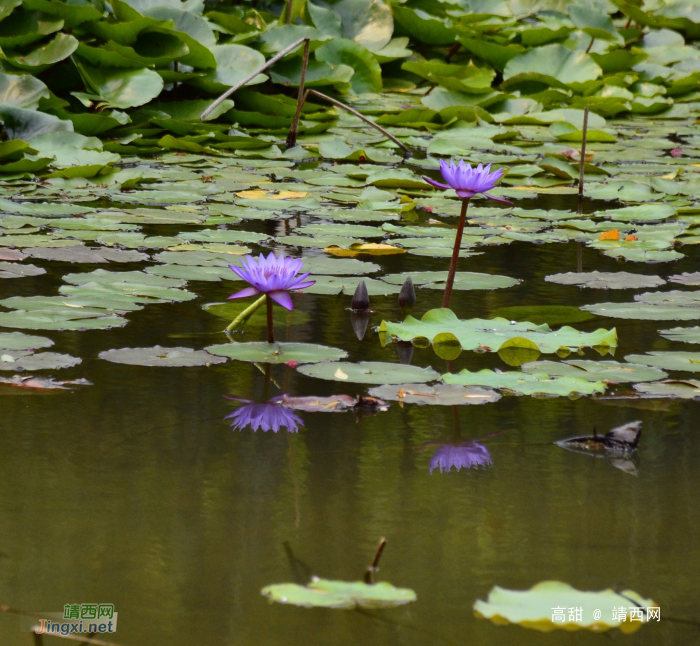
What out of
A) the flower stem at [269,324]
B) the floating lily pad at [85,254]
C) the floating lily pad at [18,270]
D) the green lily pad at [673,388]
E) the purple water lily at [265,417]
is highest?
the floating lily pad at [85,254]

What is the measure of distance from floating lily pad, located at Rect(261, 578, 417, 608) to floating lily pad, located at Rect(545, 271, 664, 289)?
61.4 inches

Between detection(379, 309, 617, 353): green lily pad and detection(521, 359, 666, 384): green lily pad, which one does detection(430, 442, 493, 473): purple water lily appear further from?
detection(379, 309, 617, 353): green lily pad

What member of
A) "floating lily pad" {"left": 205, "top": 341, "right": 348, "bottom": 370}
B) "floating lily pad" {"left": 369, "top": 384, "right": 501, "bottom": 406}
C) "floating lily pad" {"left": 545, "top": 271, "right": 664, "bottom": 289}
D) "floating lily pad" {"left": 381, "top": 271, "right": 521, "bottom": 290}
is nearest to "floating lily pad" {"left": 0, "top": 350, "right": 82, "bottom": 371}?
"floating lily pad" {"left": 205, "top": 341, "right": 348, "bottom": 370}

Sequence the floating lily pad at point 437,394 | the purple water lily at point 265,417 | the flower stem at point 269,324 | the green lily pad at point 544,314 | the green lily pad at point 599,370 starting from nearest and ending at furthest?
the purple water lily at point 265,417 < the floating lily pad at point 437,394 < the green lily pad at point 599,370 < the flower stem at point 269,324 < the green lily pad at point 544,314

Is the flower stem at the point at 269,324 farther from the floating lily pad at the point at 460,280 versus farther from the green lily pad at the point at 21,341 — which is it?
the floating lily pad at the point at 460,280

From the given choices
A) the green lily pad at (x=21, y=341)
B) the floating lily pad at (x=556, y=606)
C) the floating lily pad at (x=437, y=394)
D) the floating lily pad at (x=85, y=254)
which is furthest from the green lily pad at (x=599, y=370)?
the floating lily pad at (x=85, y=254)

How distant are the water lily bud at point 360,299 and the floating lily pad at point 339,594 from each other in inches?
45.5

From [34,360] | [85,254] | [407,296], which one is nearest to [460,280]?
[407,296]

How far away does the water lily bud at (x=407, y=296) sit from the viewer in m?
2.25

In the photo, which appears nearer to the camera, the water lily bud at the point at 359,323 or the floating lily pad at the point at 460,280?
the water lily bud at the point at 359,323

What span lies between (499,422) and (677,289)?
3.49 feet

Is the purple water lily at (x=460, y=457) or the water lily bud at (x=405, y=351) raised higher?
the water lily bud at (x=405, y=351)

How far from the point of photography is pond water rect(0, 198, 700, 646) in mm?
1054

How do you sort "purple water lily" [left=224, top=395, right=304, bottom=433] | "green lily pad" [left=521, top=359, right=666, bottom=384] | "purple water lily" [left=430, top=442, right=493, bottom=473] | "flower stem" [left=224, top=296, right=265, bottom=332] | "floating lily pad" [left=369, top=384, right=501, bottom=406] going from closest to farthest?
"purple water lily" [left=430, top=442, right=493, bottom=473] → "purple water lily" [left=224, top=395, right=304, bottom=433] → "floating lily pad" [left=369, top=384, right=501, bottom=406] → "green lily pad" [left=521, top=359, right=666, bottom=384] → "flower stem" [left=224, top=296, right=265, bottom=332]
